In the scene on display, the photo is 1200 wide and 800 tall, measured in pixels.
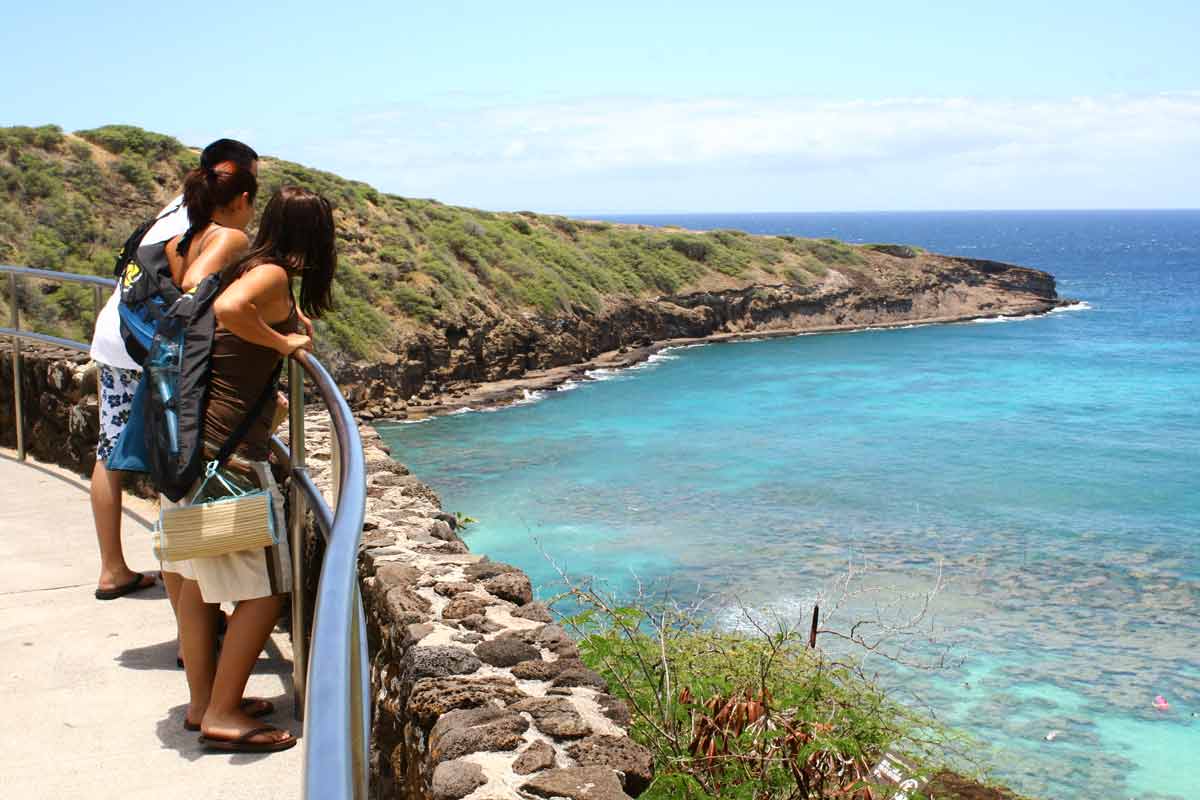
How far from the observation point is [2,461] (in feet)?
23.1

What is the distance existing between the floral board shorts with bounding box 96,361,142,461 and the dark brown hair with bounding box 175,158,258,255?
2.97ft

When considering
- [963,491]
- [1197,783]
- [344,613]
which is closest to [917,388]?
[963,491]

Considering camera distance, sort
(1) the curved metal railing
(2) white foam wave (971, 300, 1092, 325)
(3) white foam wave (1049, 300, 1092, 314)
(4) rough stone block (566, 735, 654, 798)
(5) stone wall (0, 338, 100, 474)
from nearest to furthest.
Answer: (1) the curved metal railing < (4) rough stone block (566, 735, 654, 798) < (5) stone wall (0, 338, 100, 474) < (2) white foam wave (971, 300, 1092, 325) < (3) white foam wave (1049, 300, 1092, 314)

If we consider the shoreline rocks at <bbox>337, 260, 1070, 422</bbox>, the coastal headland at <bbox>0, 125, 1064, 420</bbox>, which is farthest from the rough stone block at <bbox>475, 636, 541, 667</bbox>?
the shoreline rocks at <bbox>337, 260, 1070, 422</bbox>

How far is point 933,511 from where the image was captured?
22266 millimetres

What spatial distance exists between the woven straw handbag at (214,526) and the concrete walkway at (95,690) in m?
0.67

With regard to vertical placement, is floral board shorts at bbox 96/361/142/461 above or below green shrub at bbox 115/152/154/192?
below

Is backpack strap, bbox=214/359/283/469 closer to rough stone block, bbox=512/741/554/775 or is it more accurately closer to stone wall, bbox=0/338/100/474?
rough stone block, bbox=512/741/554/775

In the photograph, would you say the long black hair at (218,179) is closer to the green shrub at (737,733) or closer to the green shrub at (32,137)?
the green shrub at (737,733)

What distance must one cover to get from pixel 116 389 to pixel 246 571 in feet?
4.39

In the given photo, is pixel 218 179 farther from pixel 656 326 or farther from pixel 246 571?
pixel 656 326

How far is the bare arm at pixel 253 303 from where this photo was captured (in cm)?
326

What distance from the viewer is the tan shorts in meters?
3.33

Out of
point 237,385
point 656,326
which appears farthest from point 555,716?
point 656,326
